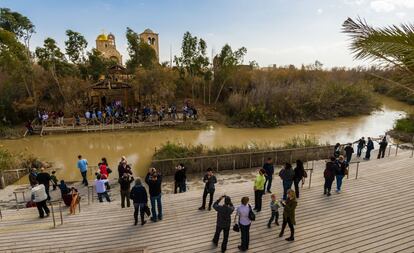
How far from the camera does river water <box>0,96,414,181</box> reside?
18881 mm

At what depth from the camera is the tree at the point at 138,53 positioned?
103 feet

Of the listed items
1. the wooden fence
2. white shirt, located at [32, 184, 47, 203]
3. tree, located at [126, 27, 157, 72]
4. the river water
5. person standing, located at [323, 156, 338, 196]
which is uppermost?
tree, located at [126, 27, 157, 72]

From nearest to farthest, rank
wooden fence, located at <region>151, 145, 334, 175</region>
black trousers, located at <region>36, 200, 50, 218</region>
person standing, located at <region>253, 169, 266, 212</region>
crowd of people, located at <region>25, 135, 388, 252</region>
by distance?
crowd of people, located at <region>25, 135, 388, 252</region>, person standing, located at <region>253, 169, 266, 212</region>, black trousers, located at <region>36, 200, 50, 218</region>, wooden fence, located at <region>151, 145, 334, 175</region>

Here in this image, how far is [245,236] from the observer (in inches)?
264

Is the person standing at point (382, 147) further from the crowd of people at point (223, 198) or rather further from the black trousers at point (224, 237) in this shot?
the black trousers at point (224, 237)

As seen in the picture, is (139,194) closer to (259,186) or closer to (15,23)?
(259,186)

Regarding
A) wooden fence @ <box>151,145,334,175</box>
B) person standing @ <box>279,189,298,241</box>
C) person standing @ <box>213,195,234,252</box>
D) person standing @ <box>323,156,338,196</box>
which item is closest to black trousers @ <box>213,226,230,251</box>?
person standing @ <box>213,195,234,252</box>

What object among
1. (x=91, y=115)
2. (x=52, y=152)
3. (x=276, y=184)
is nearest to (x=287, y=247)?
(x=276, y=184)

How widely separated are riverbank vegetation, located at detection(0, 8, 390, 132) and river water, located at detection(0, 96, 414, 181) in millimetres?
2386

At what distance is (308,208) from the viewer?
8.81m

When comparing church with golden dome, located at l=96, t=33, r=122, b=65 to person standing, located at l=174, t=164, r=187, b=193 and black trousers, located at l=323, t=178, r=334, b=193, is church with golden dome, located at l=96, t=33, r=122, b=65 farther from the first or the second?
black trousers, located at l=323, t=178, r=334, b=193

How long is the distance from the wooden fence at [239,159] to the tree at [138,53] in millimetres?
18334

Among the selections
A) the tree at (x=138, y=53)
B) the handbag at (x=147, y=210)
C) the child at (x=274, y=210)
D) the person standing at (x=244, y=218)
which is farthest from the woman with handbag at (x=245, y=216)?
the tree at (x=138, y=53)

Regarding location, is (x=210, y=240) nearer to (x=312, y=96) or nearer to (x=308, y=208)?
(x=308, y=208)
